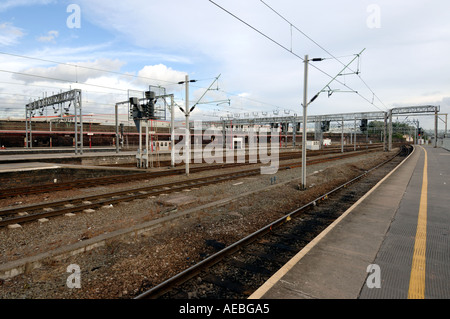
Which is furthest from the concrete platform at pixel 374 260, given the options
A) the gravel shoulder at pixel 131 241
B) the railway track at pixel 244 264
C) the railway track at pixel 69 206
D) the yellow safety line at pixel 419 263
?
the railway track at pixel 69 206

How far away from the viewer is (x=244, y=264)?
5.34m

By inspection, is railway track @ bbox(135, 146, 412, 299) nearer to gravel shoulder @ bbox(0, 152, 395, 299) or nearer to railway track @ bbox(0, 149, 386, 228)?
gravel shoulder @ bbox(0, 152, 395, 299)

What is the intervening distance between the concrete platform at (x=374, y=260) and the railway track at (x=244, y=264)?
1.72ft

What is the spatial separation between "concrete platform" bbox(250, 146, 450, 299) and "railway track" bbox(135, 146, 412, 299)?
526 mm

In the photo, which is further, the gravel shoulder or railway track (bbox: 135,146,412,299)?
the gravel shoulder

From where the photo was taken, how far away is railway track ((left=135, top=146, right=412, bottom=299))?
4.35 m

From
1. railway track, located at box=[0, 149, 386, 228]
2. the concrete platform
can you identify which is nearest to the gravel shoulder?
railway track, located at box=[0, 149, 386, 228]

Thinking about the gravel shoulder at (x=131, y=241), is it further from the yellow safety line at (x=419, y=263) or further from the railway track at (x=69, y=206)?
the yellow safety line at (x=419, y=263)

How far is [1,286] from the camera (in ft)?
14.8

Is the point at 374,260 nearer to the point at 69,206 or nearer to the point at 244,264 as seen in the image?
the point at 244,264
